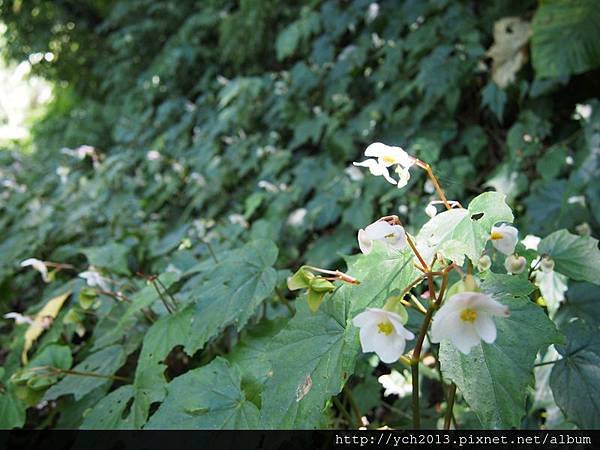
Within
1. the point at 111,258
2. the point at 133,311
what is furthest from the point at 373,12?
the point at 133,311

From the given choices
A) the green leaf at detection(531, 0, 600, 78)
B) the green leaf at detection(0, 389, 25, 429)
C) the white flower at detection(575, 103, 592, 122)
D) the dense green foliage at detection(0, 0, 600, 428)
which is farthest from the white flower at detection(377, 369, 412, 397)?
the green leaf at detection(531, 0, 600, 78)

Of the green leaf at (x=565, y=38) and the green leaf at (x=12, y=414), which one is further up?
the green leaf at (x=12, y=414)

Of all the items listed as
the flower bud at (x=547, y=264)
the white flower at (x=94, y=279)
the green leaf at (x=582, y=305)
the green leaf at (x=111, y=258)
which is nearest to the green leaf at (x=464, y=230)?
the flower bud at (x=547, y=264)

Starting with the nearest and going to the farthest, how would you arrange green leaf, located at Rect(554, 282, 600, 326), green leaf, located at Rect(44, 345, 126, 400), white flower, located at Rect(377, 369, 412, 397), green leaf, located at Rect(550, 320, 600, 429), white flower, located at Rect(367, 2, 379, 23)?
green leaf, located at Rect(550, 320, 600, 429) → green leaf, located at Rect(554, 282, 600, 326) → green leaf, located at Rect(44, 345, 126, 400) → white flower, located at Rect(377, 369, 412, 397) → white flower, located at Rect(367, 2, 379, 23)

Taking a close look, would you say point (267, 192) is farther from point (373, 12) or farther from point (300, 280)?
point (300, 280)

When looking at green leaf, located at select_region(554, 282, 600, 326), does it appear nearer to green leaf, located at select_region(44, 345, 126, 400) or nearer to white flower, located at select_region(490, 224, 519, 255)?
white flower, located at select_region(490, 224, 519, 255)

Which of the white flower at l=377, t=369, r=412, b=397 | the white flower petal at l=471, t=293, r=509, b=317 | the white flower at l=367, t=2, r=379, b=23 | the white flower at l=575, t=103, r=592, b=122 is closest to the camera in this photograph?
the white flower petal at l=471, t=293, r=509, b=317

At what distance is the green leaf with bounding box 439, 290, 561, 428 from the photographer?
29.3 inches

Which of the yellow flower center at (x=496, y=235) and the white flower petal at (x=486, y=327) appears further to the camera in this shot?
the yellow flower center at (x=496, y=235)

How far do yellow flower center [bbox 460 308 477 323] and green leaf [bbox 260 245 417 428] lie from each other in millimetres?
133

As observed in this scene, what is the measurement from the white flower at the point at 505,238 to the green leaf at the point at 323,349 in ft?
0.45

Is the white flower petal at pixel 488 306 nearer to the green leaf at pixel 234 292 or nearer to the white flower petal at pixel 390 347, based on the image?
the white flower petal at pixel 390 347

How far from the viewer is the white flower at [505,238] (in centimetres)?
79

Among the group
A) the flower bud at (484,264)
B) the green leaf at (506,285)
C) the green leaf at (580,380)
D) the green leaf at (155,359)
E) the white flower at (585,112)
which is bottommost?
the white flower at (585,112)
